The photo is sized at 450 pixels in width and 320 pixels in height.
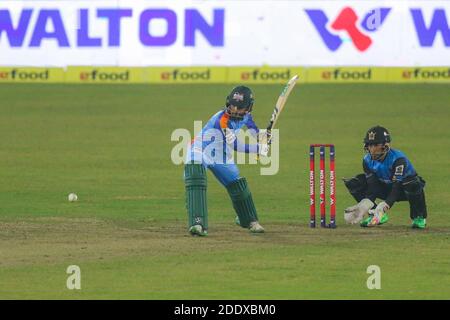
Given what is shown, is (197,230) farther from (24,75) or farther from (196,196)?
(24,75)

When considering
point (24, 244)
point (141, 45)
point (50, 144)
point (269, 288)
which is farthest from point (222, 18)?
point (269, 288)

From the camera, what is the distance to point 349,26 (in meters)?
38.6

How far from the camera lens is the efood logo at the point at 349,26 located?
126 ft

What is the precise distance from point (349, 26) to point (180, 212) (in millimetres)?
20644

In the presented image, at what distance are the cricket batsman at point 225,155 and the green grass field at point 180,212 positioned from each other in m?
0.27

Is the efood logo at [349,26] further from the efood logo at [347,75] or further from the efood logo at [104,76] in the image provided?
the efood logo at [104,76]

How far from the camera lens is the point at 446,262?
14.5 m

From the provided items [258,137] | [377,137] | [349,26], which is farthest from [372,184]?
[349,26]

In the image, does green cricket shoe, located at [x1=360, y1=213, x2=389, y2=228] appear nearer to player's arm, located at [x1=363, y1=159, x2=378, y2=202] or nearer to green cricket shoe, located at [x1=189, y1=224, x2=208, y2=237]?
player's arm, located at [x1=363, y1=159, x2=378, y2=202]

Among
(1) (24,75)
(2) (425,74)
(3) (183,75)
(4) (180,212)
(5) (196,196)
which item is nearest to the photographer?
(5) (196,196)

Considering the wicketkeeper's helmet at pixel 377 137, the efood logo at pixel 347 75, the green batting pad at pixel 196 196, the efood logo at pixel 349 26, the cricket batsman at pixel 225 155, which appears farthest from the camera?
the efood logo at pixel 347 75

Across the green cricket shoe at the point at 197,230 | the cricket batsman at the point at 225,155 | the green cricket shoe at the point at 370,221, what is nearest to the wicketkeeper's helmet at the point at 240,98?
the cricket batsman at the point at 225,155

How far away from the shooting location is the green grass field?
13.3 metres

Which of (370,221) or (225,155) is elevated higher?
(225,155)
